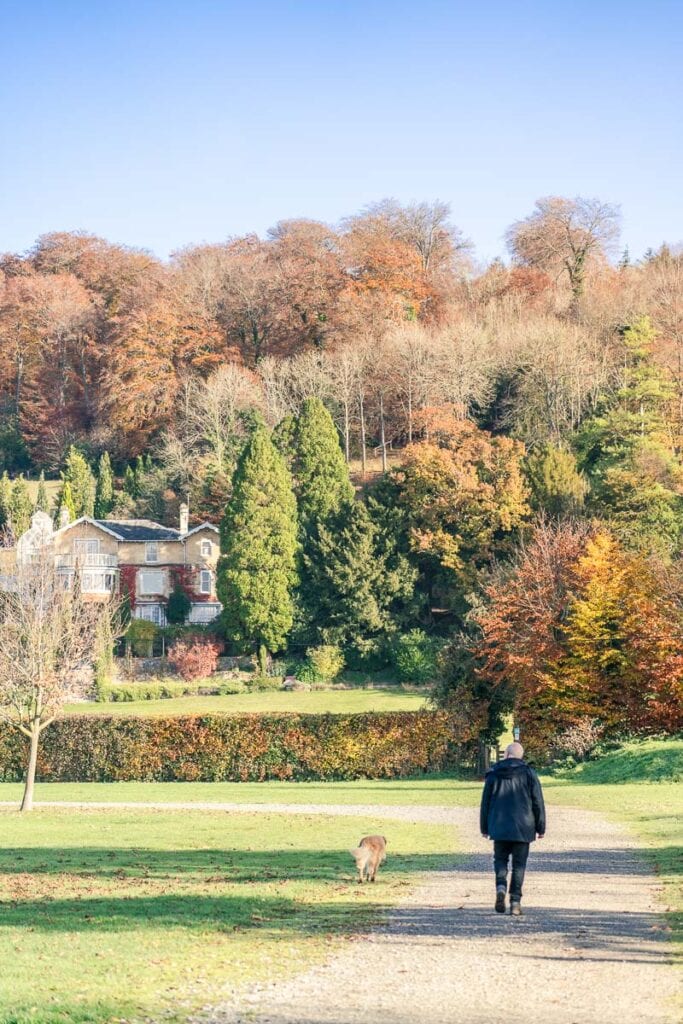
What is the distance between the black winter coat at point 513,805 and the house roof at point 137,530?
199 feet

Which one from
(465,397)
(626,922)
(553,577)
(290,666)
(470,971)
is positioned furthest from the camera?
(465,397)

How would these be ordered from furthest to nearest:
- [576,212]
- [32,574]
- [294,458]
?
[576,212], [294,458], [32,574]

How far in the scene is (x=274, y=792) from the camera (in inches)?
1391

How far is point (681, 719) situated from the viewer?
126 ft

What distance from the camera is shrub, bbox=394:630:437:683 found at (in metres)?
61.3

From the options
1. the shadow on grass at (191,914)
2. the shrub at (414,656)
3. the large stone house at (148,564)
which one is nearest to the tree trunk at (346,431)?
the large stone house at (148,564)

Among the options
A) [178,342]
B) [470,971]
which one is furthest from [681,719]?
[178,342]

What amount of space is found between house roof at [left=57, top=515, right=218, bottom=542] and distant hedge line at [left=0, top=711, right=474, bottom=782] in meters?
30.2

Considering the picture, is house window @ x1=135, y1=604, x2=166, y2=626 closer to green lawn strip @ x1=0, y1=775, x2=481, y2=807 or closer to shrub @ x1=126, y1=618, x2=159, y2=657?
shrub @ x1=126, y1=618, x2=159, y2=657

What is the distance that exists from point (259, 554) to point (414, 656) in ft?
29.3

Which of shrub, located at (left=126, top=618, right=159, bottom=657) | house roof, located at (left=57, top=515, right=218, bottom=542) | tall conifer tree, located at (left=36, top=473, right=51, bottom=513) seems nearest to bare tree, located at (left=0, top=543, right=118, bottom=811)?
shrub, located at (left=126, top=618, right=159, bottom=657)

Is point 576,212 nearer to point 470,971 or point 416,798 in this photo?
point 416,798

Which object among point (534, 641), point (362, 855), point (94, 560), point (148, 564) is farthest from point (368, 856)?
point (94, 560)

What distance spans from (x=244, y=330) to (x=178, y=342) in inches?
215
